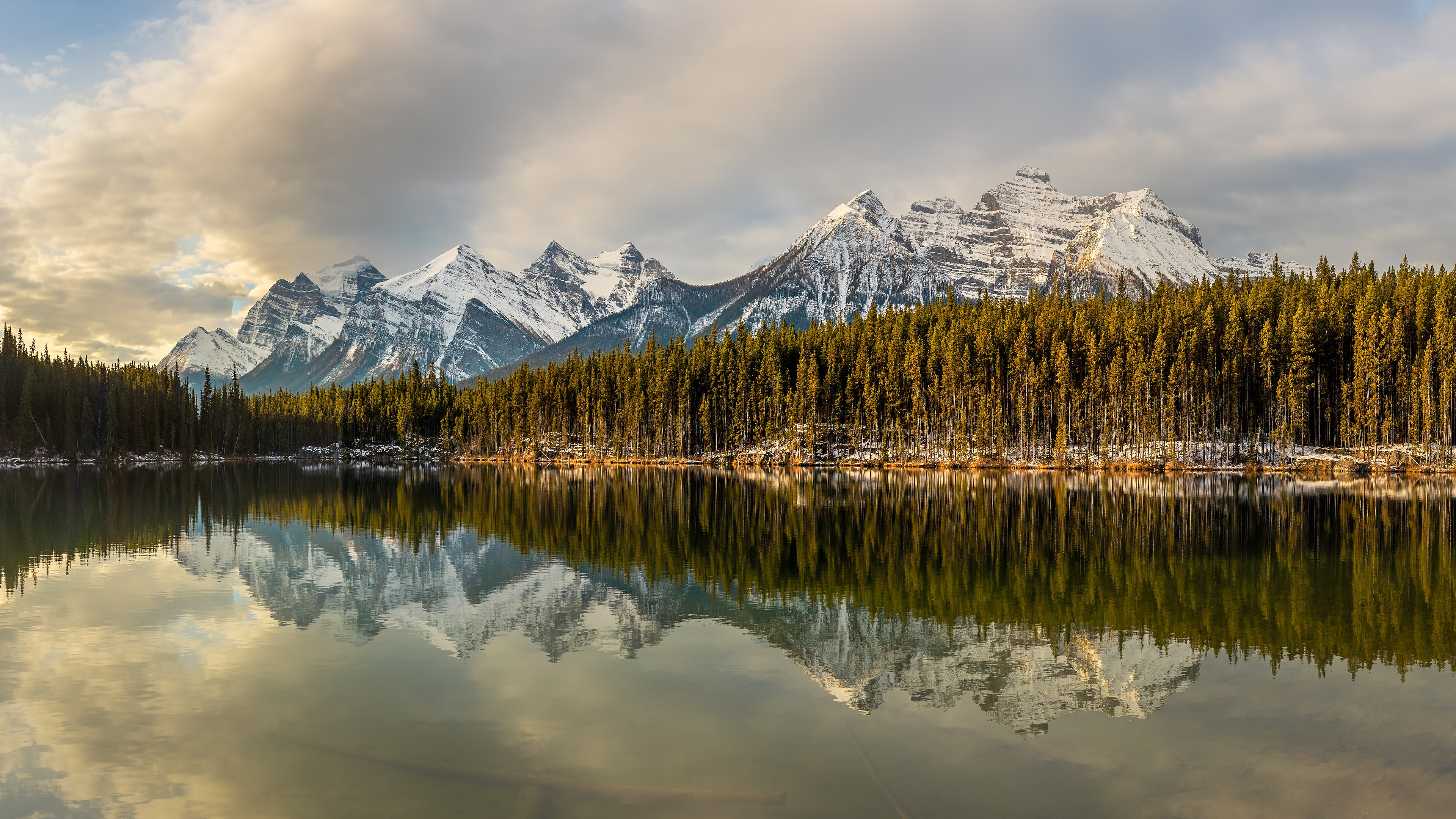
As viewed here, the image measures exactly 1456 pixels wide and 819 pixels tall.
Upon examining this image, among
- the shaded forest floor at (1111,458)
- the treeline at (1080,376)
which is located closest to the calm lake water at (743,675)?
the shaded forest floor at (1111,458)

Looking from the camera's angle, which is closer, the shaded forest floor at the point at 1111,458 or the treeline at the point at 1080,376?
the shaded forest floor at the point at 1111,458

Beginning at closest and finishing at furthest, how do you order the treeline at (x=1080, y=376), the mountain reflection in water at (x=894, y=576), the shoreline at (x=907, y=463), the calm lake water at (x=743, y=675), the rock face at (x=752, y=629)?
1. the calm lake water at (x=743, y=675)
2. the rock face at (x=752, y=629)
3. the mountain reflection in water at (x=894, y=576)
4. the shoreline at (x=907, y=463)
5. the treeline at (x=1080, y=376)

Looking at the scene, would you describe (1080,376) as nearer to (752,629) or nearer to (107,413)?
(752,629)

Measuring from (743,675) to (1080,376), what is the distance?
4213 inches

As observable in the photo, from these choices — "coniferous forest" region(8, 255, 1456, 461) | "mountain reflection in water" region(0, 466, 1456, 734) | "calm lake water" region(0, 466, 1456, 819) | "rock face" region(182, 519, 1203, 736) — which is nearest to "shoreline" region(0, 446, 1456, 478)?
"coniferous forest" region(8, 255, 1456, 461)

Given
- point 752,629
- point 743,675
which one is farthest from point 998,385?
point 743,675

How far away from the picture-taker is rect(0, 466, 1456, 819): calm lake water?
10.4 m

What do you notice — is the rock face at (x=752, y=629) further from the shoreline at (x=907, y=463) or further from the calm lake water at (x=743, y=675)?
the shoreline at (x=907, y=463)

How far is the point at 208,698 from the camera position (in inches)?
566

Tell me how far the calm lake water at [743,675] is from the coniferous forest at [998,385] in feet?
221

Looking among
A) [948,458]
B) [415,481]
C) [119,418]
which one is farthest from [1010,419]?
[119,418]

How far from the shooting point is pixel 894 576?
25.1 metres

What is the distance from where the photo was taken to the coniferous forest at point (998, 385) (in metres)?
91.2

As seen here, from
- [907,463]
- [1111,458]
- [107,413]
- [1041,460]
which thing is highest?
[107,413]
